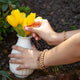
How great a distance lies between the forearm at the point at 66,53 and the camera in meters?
1.01

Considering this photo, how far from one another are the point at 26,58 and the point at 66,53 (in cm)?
Result: 35

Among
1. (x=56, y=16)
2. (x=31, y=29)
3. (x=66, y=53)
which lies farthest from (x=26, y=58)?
(x=56, y=16)

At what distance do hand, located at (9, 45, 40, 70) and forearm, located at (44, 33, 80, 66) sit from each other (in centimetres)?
10

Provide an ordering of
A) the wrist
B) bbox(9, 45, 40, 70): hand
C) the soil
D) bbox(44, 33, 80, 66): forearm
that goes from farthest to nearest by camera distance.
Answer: the soil
the wrist
bbox(9, 45, 40, 70): hand
bbox(44, 33, 80, 66): forearm

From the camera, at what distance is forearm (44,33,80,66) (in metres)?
1.01

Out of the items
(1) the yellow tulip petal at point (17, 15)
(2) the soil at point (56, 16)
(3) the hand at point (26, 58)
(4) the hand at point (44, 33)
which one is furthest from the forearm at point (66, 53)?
(2) the soil at point (56, 16)

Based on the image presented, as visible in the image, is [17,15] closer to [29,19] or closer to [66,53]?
[29,19]

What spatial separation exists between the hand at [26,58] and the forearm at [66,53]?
0.32 ft

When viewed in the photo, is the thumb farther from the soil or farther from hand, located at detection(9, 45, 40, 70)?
the soil

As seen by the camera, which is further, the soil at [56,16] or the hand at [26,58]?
the soil at [56,16]

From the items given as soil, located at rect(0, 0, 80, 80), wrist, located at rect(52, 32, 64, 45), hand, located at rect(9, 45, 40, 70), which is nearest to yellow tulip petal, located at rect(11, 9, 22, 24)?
hand, located at rect(9, 45, 40, 70)

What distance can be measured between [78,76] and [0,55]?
87 centimetres

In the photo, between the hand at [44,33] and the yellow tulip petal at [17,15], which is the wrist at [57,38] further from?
the yellow tulip petal at [17,15]

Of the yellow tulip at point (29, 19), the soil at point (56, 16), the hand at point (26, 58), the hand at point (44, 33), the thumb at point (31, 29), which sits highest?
the yellow tulip at point (29, 19)
